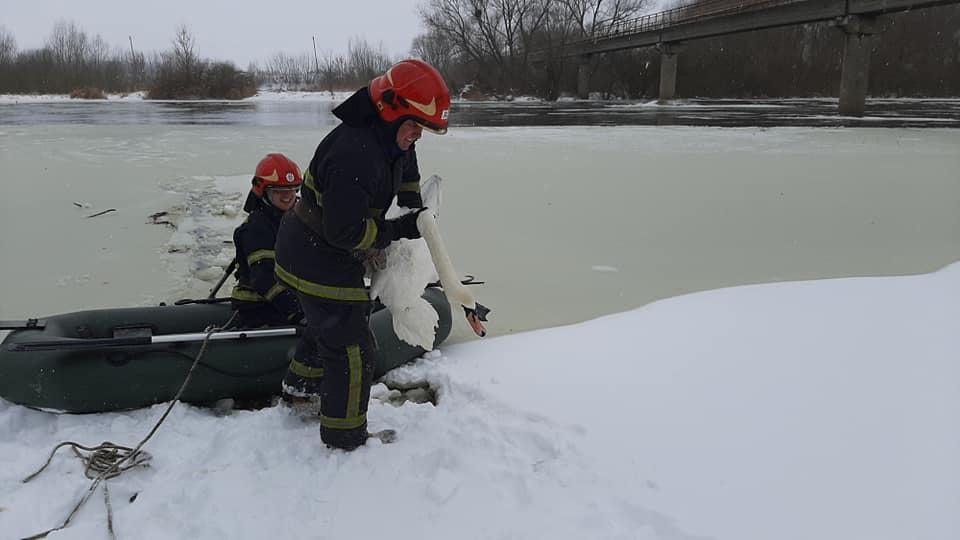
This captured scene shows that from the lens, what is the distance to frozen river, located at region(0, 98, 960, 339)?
164 inches

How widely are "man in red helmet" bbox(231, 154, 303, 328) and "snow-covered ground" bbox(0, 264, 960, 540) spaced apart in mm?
519

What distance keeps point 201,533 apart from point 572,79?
36.8 metres

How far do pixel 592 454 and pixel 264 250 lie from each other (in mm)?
1584

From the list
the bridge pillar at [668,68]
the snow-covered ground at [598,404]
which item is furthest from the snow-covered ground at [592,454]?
the bridge pillar at [668,68]

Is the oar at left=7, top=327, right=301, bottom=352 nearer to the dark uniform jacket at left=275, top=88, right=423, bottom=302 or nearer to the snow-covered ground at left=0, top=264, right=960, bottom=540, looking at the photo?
the snow-covered ground at left=0, top=264, right=960, bottom=540

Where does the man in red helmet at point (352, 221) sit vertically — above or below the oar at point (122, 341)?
above

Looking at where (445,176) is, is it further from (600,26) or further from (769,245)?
(600,26)

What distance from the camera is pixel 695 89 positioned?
1438 inches

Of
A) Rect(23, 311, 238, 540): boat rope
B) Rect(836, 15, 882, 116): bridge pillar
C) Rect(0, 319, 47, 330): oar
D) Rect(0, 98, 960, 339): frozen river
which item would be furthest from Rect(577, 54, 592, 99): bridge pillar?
Rect(23, 311, 238, 540): boat rope

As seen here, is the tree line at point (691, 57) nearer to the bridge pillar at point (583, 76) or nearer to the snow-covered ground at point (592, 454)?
the bridge pillar at point (583, 76)

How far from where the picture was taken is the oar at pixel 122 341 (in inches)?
89.4

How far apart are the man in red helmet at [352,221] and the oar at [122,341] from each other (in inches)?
15.0

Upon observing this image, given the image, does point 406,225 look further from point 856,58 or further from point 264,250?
point 856,58

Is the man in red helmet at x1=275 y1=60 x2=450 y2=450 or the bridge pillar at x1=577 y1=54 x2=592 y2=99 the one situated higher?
the bridge pillar at x1=577 y1=54 x2=592 y2=99
